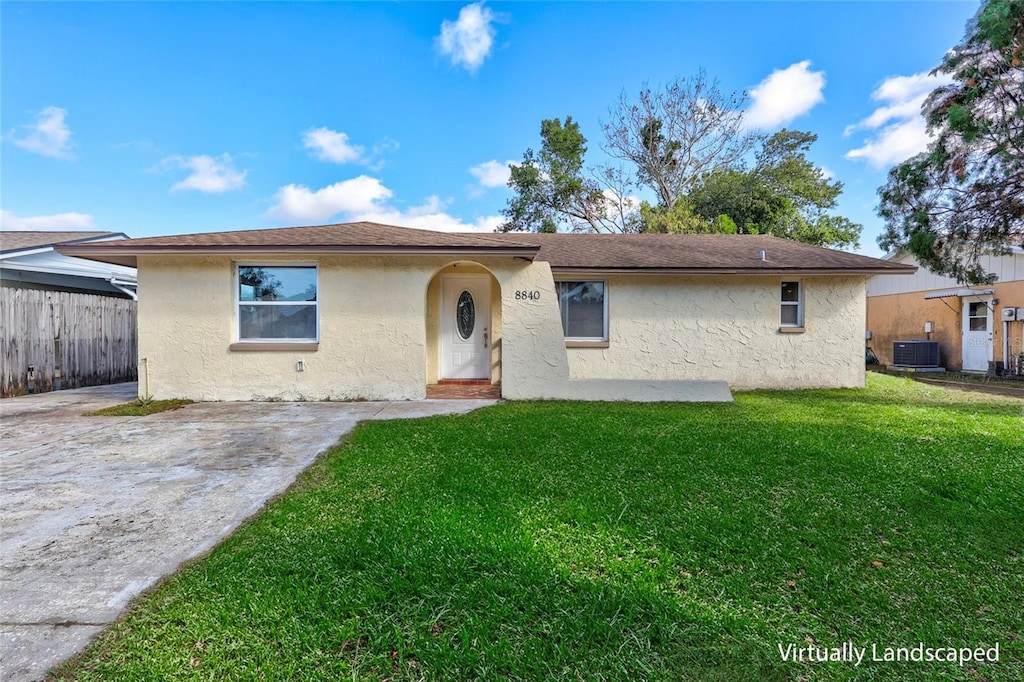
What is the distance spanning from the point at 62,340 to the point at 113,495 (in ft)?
26.8

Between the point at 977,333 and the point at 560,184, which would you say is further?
the point at 560,184

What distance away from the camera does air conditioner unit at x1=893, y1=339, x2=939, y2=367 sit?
13523mm

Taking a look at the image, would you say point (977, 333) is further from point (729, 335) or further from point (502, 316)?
point (502, 316)

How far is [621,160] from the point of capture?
74.4ft

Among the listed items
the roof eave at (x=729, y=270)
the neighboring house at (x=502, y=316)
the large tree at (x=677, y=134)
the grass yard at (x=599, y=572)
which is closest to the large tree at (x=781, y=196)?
the large tree at (x=677, y=134)

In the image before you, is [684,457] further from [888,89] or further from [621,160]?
[621,160]

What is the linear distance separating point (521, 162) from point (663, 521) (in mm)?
24191

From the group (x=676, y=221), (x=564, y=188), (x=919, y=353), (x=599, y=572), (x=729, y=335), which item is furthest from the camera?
(x=564, y=188)

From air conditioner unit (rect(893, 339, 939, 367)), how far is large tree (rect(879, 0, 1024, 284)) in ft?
18.0

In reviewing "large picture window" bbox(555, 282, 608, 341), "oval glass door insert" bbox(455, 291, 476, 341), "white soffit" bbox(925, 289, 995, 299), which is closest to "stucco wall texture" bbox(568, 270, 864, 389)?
"large picture window" bbox(555, 282, 608, 341)

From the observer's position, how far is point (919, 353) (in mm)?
13602

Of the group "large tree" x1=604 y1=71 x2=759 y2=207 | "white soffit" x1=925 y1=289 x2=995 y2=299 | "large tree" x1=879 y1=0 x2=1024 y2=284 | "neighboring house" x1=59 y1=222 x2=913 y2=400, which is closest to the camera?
"large tree" x1=879 y1=0 x2=1024 y2=284

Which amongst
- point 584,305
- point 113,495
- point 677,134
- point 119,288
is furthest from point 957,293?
point 119,288

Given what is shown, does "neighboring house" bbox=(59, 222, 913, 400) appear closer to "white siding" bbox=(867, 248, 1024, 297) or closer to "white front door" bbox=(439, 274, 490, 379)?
"white front door" bbox=(439, 274, 490, 379)
